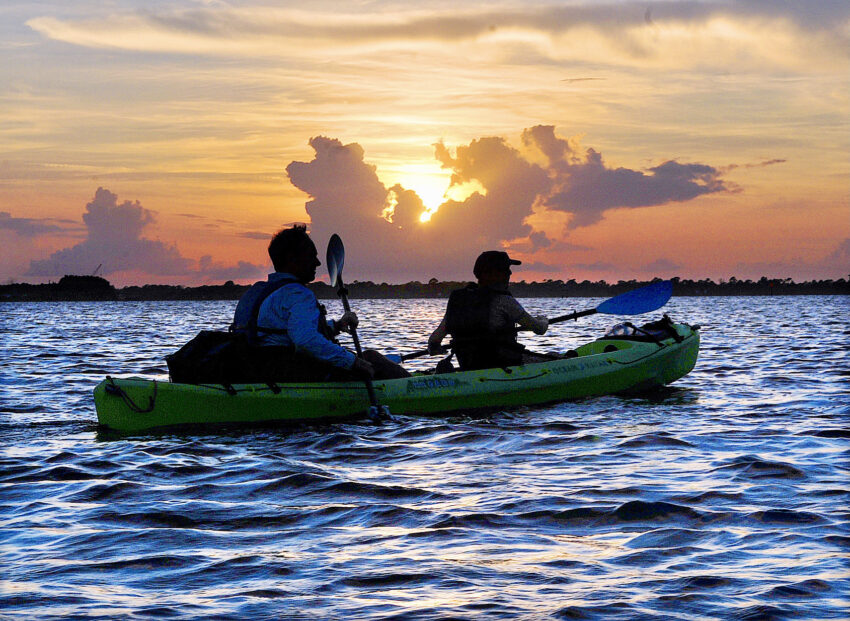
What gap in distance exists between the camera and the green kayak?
841 cm

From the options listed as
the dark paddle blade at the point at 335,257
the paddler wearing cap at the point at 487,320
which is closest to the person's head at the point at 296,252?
the paddler wearing cap at the point at 487,320

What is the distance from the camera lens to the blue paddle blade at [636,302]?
12.1 meters

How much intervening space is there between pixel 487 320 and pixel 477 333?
0.69ft

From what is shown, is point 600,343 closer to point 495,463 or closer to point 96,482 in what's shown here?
point 495,463

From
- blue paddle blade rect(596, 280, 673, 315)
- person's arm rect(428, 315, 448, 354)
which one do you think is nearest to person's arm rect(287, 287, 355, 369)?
person's arm rect(428, 315, 448, 354)

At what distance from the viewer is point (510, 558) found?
434 centimetres

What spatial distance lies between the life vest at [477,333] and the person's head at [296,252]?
2.01m

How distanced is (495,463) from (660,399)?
15.7 feet

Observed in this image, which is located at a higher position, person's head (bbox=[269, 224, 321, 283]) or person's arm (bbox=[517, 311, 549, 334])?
person's head (bbox=[269, 224, 321, 283])

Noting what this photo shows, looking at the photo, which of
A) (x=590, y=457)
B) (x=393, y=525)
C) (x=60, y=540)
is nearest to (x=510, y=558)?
(x=393, y=525)

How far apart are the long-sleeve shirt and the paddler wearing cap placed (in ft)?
5.48

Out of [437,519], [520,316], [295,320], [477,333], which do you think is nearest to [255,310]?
[295,320]

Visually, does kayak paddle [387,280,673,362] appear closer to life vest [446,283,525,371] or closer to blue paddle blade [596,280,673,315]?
blue paddle blade [596,280,673,315]

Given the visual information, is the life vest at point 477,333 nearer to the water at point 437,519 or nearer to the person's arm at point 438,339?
the person's arm at point 438,339
